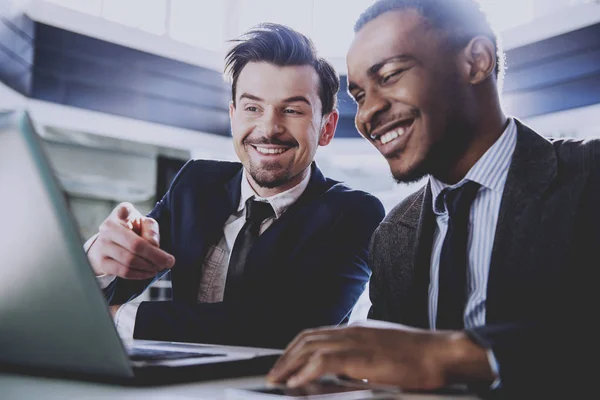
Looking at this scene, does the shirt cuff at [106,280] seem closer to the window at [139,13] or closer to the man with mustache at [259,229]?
the man with mustache at [259,229]

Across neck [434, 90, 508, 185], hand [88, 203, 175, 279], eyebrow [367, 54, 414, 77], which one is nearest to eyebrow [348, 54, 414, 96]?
eyebrow [367, 54, 414, 77]

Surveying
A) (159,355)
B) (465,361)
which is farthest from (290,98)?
(465,361)

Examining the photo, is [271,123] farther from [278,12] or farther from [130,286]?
[278,12]

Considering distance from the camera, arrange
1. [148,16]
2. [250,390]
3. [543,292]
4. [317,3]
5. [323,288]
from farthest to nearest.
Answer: [317,3] < [148,16] < [323,288] < [543,292] < [250,390]

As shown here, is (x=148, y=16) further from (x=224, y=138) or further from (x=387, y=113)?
(x=387, y=113)

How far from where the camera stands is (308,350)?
0.77m

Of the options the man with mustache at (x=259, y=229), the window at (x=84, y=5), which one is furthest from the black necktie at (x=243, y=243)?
the window at (x=84, y=5)

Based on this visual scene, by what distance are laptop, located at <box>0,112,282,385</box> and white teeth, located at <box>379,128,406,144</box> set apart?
0.91 meters

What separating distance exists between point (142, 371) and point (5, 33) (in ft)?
11.4

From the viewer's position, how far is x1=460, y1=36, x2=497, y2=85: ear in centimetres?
157

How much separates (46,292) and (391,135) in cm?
104

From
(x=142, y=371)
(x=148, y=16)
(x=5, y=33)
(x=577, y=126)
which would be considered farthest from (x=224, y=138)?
(x=142, y=371)

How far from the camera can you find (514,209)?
52.0 inches

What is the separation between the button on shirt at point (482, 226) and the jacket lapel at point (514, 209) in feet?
0.19
